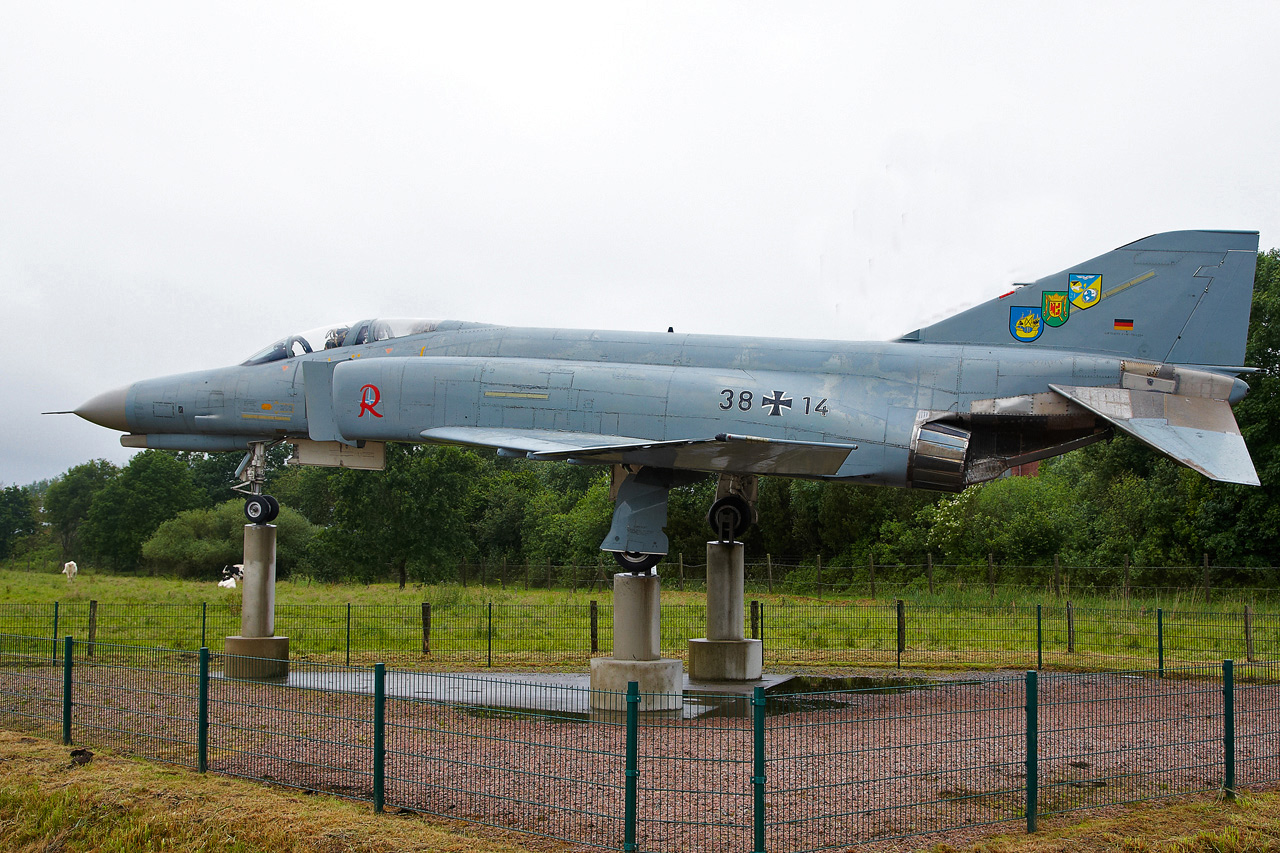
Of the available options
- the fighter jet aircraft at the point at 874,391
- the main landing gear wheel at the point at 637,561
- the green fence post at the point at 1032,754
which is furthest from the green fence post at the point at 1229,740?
the main landing gear wheel at the point at 637,561

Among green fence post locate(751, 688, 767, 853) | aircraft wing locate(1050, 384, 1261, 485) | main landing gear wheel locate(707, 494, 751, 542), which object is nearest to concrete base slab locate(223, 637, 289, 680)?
main landing gear wheel locate(707, 494, 751, 542)

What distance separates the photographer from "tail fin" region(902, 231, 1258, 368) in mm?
11828

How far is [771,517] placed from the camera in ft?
156

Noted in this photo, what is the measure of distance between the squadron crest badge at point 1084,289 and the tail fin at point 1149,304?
12mm

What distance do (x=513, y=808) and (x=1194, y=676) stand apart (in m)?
11.4

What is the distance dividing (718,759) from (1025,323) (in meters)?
7.75

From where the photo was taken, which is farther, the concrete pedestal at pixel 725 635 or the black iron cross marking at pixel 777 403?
the concrete pedestal at pixel 725 635

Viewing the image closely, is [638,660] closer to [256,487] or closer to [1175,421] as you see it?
[256,487]

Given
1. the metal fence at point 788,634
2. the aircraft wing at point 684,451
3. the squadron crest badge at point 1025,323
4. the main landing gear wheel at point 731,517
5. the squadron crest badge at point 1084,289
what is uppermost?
the squadron crest badge at point 1084,289

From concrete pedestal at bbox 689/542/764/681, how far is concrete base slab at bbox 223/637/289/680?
5.77 m

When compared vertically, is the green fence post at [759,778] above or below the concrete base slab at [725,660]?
above

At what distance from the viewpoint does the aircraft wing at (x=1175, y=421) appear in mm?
11172

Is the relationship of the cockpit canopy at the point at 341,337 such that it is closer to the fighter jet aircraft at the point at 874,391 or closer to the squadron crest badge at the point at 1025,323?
the fighter jet aircraft at the point at 874,391

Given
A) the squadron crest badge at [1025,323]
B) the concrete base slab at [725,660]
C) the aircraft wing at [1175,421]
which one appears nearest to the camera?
the aircraft wing at [1175,421]
